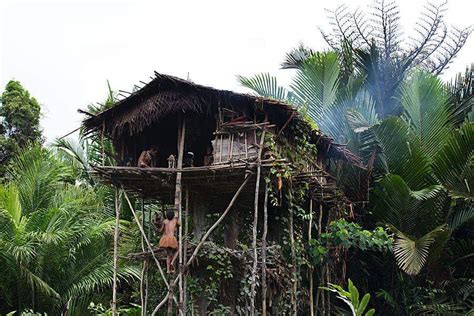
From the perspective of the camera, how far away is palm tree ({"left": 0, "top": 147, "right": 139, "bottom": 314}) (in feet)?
43.2

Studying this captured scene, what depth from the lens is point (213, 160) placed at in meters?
10.8

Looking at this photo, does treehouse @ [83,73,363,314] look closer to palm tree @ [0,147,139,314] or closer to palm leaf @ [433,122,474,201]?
palm tree @ [0,147,139,314]

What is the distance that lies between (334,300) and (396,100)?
5394 mm

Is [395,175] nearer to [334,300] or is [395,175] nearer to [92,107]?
[334,300]

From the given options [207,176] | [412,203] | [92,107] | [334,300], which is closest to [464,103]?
[412,203]

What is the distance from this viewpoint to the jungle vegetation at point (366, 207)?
42.9 feet

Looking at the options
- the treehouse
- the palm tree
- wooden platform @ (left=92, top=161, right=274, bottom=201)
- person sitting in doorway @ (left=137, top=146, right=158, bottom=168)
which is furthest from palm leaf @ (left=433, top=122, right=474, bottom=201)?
the palm tree

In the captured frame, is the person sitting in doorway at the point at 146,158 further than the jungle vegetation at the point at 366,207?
No

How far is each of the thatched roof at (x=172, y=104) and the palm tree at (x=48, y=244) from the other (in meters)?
3.44

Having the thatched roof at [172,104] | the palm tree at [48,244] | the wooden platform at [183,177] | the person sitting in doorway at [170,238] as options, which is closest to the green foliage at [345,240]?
the wooden platform at [183,177]

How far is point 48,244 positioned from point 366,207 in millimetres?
7269

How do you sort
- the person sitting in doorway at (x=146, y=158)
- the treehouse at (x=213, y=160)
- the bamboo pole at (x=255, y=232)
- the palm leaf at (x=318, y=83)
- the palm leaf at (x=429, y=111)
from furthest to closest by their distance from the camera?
1. the palm leaf at (x=318, y=83)
2. the palm leaf at (x=429, y=111)
3. the person sitting in doorway at (x=146, y=158)
4. the treehouse at (x=213, y=160)
5. the bamboo pole at (x=255, y=232)

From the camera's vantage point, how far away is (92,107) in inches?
637

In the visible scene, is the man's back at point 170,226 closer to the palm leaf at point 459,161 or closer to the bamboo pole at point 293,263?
the bamboo pole at point 293,263
